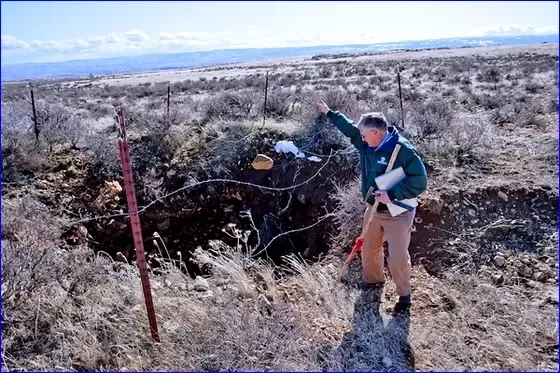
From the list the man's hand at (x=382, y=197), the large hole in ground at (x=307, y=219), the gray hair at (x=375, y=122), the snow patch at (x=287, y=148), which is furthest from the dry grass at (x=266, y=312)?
the snow patch at (x=287, y=148)

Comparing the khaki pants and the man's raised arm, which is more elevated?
the man's raised arm

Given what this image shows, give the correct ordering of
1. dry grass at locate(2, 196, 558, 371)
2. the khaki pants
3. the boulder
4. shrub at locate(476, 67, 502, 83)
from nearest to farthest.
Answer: dry grass at locate(2, 196, 558, 371), the khaki pants, the boulder, shrub at locate(476, 67, 502, 83)

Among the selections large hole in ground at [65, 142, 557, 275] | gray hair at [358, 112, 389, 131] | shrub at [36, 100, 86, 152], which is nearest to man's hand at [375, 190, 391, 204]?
gray hair at [358, 112, 389, 131]

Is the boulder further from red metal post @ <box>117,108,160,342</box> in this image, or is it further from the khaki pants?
red metal post @ <box>117,108,160,342</box>

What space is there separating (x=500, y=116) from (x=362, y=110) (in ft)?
11.1

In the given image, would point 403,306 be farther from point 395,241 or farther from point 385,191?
point 385,191

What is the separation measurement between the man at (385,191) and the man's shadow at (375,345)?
24 centimetres

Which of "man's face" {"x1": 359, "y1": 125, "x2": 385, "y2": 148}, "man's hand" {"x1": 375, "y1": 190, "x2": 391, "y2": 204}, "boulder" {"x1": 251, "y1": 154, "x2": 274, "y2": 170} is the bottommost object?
"man's hand" {"x1": 375, "y1": 190, "x2": 391, "y2": 204}

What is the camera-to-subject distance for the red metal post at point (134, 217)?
2854 mm

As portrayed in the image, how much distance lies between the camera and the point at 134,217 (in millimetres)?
3033

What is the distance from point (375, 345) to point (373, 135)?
5.27ft

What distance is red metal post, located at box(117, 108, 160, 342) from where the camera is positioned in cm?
285

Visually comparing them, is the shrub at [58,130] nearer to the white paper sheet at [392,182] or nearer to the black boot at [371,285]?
the black boot at [371,285]

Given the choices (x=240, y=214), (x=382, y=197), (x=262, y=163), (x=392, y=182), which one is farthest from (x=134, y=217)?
(x=262, y=163)
